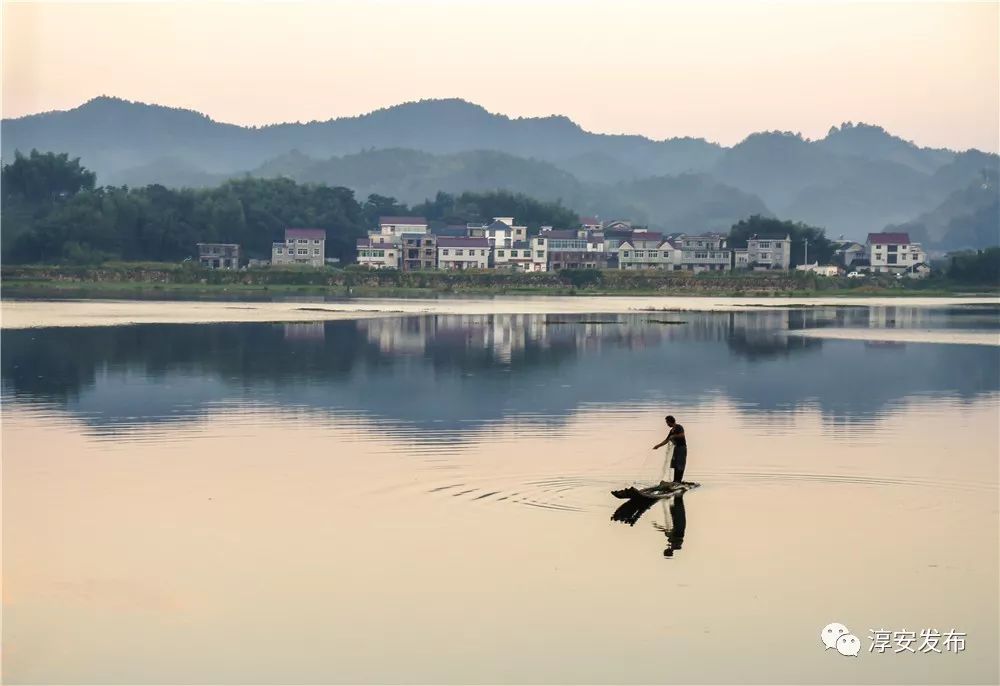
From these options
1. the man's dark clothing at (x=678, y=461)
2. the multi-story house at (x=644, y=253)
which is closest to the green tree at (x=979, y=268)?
the multi-story house at (x=644, y=253)

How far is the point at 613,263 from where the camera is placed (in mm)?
179875

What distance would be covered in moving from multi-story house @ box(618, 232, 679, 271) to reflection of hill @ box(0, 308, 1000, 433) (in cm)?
10422

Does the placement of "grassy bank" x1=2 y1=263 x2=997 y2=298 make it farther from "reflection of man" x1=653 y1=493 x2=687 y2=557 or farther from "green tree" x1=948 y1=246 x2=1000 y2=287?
"reflection of man" x1=653 y1=493 x2=687 y2=557

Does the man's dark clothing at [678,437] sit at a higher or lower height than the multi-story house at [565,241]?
lower

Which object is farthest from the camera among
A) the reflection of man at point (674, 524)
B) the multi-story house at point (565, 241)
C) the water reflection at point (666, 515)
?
the multi-story house at point (565, 241)

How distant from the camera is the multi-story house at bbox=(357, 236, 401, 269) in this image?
166000 millimetres

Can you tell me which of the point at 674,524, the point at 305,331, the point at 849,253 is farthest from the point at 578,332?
the point at 849,253

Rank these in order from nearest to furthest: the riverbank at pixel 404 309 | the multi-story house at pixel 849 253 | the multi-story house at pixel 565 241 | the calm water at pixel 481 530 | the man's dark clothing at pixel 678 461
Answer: the calm water at pixel 481 530
the man's dark clothing at pixel 678 461
the riverbank at pixel 404 309
the multi-story house at pixel 565 241
the multi-story house at pixel 849 253

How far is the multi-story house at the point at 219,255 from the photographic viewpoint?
15650 cm

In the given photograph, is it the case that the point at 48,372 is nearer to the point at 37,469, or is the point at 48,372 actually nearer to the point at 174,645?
the point at 37,469

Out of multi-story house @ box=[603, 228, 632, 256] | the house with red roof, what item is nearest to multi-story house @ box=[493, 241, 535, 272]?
the house with red roof

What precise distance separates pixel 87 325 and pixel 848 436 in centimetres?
4778

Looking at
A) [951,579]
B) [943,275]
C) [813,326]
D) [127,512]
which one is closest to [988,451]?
[951,579]

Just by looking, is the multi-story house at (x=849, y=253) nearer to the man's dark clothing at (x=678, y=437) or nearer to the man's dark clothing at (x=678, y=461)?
the man's dark clothing at (x=678, y=461)
